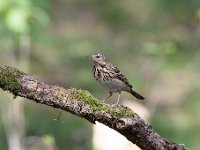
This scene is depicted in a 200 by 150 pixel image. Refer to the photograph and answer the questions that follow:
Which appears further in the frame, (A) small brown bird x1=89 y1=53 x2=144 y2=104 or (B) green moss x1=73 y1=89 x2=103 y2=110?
(A) small brown bird x1=89 y1=53 x2=144 y2=104

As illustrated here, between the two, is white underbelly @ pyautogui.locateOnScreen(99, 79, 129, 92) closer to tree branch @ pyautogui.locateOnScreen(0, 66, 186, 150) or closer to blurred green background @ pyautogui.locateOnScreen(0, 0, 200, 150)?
tree branch @ pyautogui.locateOnScreen(0, 66, 186, 150)

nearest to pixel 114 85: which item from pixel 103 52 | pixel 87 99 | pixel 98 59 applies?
pixel 98 59

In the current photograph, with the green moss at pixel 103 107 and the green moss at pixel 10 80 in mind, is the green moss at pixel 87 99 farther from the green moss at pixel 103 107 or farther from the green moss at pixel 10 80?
the green moss at pixel 10 80

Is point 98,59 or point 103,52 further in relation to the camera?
point 103,52

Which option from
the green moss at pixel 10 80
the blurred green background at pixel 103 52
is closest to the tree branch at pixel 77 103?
the green moss at pixel 10 80

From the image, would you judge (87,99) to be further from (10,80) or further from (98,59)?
(98,59)

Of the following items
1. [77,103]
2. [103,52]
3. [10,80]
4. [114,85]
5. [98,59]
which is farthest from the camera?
[103,52]

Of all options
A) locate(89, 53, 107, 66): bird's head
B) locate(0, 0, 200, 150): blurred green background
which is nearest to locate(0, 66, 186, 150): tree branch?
locate(89, 53, 107, 66): bird's head

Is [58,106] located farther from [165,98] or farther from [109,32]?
[109,32]
